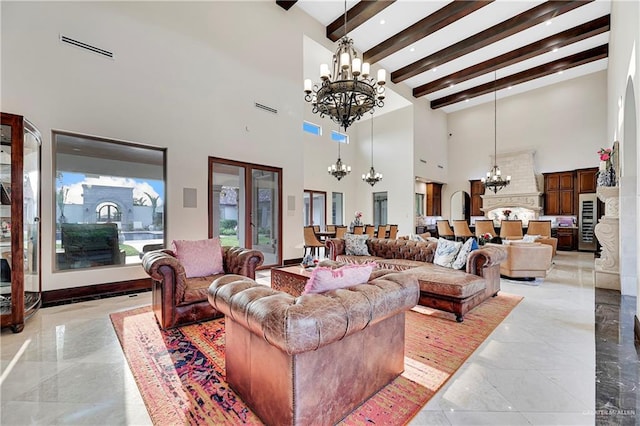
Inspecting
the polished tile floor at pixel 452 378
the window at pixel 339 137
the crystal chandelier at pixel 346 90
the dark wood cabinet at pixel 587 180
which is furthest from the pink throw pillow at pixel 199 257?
the dark wood cabinet at pixel 587 180

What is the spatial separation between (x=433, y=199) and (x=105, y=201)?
36.9 feet

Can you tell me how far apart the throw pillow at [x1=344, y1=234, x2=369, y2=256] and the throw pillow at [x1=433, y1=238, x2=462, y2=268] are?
1236mm

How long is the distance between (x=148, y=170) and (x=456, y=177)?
11.6 m

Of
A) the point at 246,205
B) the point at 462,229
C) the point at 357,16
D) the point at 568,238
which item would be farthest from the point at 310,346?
the point at 568,238

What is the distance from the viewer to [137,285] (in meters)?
4.57

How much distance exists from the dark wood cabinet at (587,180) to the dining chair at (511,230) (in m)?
3.53

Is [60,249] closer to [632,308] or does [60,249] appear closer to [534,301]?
[534,301]

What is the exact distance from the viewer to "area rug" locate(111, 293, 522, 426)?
170 cm

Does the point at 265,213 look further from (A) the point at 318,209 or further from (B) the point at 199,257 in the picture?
(A) the point at 318,209

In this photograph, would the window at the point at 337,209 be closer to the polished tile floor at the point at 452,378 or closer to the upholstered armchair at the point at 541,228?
the upholstered armchair at the point at 541,228

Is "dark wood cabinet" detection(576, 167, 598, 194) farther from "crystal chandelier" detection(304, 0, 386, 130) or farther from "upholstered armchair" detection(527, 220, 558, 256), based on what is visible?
"crystal chandelier" detection(304, 0, 386, 130)

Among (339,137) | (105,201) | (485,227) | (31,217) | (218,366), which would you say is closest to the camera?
(218,366)

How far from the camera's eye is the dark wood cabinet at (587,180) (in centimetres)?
920

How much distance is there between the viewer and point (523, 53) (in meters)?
8.08
